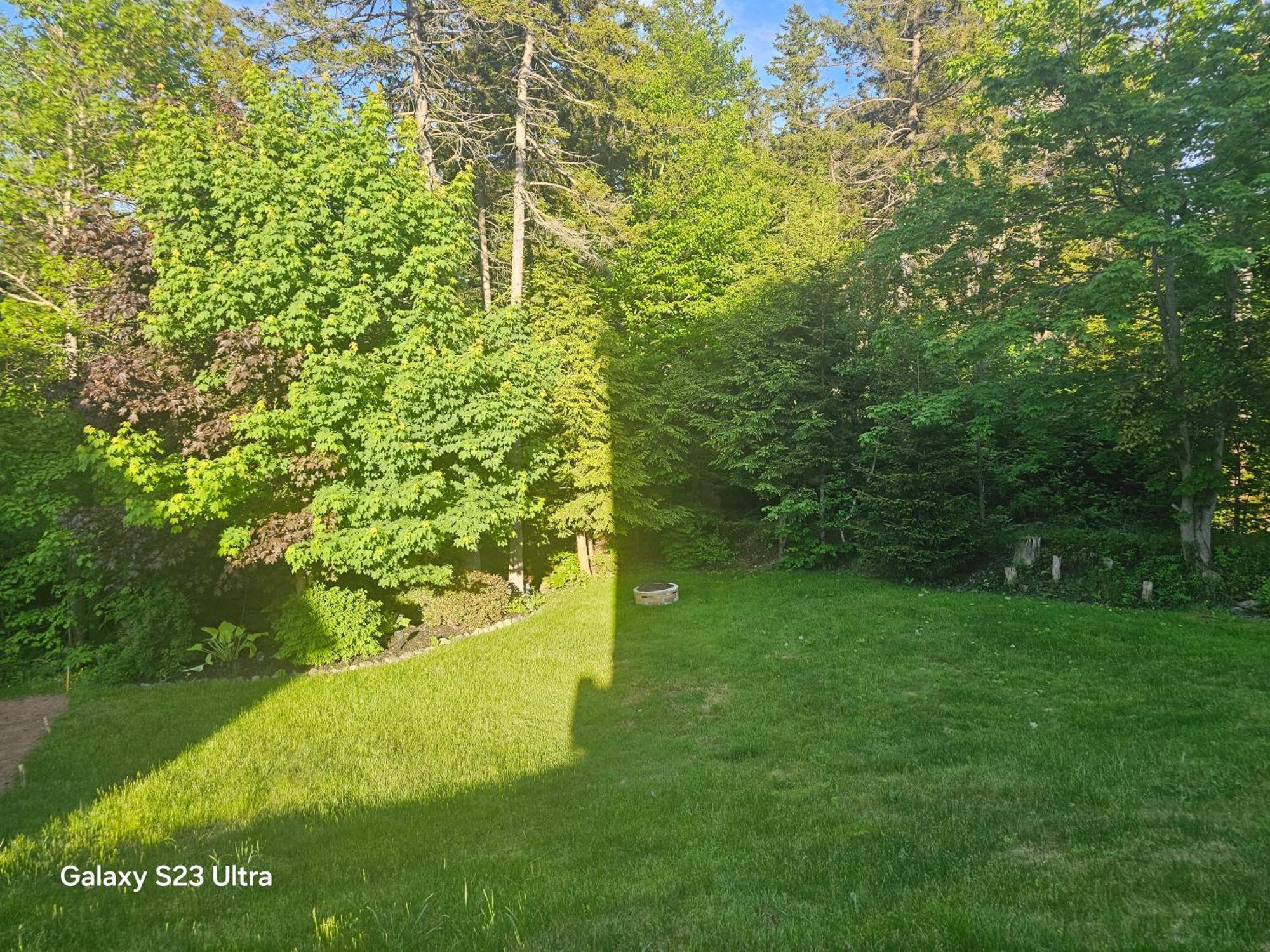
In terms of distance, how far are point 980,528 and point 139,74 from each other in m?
21.1

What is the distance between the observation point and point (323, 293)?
1024 centimetres

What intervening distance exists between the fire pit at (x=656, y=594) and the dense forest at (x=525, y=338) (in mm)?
3051

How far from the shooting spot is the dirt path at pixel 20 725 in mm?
7079

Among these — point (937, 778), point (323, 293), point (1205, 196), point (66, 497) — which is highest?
point (1205, 196)

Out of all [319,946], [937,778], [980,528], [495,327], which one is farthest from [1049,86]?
[319,946]

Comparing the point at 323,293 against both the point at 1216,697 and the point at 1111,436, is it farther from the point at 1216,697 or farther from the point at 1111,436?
the point at 1111,436

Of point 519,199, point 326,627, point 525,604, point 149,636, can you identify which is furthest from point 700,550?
point 149,636

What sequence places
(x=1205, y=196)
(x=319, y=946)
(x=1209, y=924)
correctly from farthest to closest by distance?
(x=1205, y=196), (x=319, y=946), (x=1209, y=924)

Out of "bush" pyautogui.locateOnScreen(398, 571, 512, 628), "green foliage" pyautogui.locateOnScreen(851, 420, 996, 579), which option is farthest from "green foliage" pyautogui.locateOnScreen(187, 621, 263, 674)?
"green foliage" pyautogui.locateOnScreen(851, 420, 996, 579)

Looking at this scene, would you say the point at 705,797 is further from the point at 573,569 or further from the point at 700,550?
the point at 700,550

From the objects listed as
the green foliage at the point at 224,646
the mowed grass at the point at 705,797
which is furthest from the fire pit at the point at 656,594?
the green foliage at the point at 224,646

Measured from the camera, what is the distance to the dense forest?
980cm

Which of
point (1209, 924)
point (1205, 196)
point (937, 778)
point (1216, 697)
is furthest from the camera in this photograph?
point (1205, 196)

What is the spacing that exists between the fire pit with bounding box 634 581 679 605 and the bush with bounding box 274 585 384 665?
17.4 feet
